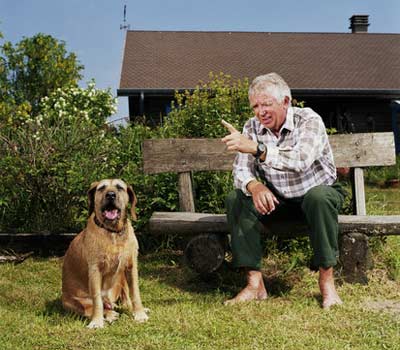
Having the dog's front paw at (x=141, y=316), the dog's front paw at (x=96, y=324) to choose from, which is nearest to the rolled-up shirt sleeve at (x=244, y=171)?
the dog's front paw at (x=141, y=316)

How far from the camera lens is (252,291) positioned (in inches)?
162

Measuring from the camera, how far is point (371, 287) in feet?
14.5

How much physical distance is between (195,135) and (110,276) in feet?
9.03

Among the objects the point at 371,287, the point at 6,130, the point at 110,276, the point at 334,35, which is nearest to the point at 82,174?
the point at 6,130

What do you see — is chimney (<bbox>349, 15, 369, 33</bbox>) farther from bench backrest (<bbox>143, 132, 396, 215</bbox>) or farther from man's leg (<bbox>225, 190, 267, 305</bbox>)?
man's leg (<bbox>225, 190, 267, 305</bbox>)

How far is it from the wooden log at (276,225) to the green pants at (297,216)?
0.11m

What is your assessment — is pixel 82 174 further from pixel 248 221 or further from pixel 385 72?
pixel 385 72

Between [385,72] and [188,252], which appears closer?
[188,252]

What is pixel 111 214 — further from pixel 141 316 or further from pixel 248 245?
pixel 248 245

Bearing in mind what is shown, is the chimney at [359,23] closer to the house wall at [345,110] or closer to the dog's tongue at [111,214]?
the house wall at [345,110]

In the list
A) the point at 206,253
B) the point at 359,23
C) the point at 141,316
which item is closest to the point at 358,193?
the point at 206,253

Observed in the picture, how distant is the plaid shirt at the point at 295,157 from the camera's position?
3871 millimetres

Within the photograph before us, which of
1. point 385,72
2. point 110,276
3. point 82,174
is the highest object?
point 385,72

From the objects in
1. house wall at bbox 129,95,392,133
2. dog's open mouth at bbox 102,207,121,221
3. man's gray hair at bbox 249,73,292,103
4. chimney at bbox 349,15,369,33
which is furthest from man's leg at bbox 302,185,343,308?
chimney at bbox 349,15,369,33
